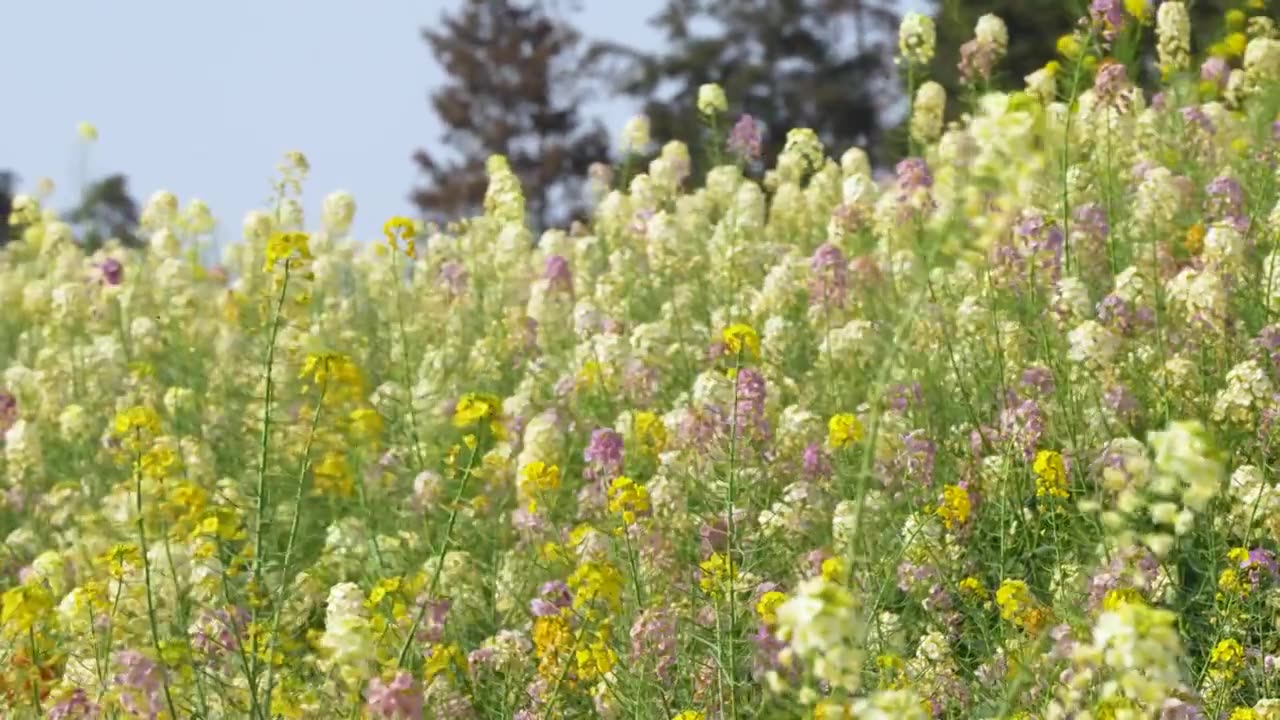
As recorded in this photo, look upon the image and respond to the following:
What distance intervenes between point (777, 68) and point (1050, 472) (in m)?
24.8

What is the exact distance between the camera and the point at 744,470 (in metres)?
4.86

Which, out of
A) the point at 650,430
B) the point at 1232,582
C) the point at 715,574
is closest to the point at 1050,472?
the point at 1232,582

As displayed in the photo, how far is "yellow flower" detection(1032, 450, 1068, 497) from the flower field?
0.01 meters

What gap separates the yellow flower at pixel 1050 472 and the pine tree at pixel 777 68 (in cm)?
2279

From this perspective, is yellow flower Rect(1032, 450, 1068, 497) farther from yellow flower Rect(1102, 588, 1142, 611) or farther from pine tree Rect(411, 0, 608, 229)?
pine tree Rect(411, 0, 608, 229)

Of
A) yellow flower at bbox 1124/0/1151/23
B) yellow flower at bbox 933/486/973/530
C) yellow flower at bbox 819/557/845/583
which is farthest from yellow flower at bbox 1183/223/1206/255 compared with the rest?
yellow flower at bbox 819/557/845/583

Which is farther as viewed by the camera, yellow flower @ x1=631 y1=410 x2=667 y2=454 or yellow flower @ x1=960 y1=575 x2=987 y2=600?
yellow flower @ x1=631 y1=410 x2=667 y2=454

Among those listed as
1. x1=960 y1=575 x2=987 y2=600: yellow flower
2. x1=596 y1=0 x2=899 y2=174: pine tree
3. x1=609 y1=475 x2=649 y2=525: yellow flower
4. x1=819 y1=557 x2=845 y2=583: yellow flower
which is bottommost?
x1=819 y1=557 x2=845 y2=583: yellow flower

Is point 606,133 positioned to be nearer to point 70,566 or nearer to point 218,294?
point 218,294

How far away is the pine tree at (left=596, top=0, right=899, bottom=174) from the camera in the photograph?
2767cm

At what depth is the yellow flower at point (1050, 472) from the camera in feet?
15.0

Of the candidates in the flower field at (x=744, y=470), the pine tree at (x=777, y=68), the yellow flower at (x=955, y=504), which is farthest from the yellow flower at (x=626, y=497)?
the pine tree at (x=777, y=68)

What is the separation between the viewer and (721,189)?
10312 mm

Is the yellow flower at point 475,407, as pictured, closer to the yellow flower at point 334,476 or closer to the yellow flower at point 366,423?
the yellow flower at point 334,476
